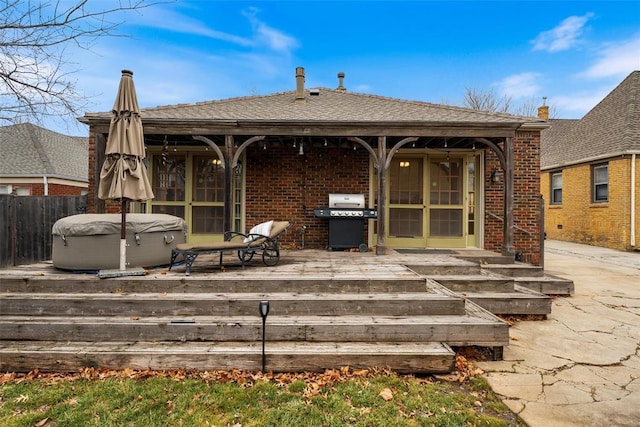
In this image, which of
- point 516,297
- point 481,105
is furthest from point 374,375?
point 481,105

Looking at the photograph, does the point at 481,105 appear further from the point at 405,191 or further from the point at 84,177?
the point at 84,177

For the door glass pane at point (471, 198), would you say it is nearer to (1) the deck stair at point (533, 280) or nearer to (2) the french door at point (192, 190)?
(1) the deck stair at point (533, 280)

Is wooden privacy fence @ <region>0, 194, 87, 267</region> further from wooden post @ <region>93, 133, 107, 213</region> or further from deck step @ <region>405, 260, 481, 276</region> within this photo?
deck step @ <region>405, 260, 481, 276</region>

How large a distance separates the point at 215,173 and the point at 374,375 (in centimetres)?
616

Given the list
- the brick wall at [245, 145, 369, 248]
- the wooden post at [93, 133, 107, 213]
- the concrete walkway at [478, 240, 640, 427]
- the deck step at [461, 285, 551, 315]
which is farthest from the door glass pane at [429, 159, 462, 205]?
the wooden post at [93, 133, 107, 213]

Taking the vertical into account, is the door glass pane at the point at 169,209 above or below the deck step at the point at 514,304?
above

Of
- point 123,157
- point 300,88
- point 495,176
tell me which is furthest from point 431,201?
point 123,157

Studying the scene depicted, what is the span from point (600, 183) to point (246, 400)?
616 inches

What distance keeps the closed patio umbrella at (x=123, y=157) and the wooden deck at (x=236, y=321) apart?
81 centimetres

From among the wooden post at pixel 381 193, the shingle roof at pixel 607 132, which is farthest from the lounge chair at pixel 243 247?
the shingle roof at pixel 607 132

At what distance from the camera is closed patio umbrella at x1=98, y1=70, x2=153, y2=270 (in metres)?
4.14

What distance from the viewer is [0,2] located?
173 inches

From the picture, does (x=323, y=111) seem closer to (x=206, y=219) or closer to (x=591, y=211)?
(x=206, y=219)

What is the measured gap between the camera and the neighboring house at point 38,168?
13422 mm
